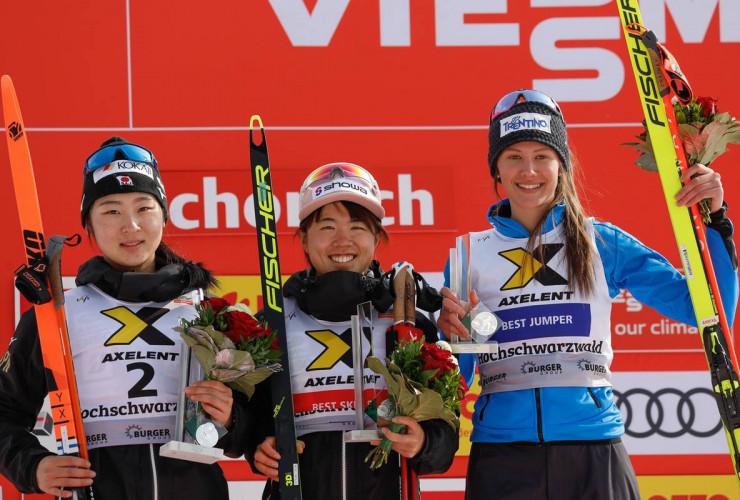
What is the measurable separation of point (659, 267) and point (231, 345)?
4.62ft

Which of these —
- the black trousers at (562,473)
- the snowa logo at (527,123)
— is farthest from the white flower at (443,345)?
the snowa logo at (527,123)

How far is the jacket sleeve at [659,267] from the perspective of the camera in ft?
9.12

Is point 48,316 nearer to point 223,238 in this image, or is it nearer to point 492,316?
point 492,316

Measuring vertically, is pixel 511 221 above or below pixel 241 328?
above

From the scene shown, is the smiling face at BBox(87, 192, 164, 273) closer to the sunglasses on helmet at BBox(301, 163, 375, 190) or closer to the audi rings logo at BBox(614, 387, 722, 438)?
the sunglasses on helmet at BBox(301, 163, 375, 190)

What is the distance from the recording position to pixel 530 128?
283 centimetres

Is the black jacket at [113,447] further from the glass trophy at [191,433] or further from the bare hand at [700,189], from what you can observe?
the bare hand at [700,189]

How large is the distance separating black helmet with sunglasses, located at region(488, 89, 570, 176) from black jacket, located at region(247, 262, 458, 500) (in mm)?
648

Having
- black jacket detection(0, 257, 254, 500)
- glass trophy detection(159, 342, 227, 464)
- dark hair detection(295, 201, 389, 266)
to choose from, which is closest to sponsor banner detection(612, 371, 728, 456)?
dark hair detection(295, 201, 389, 266)

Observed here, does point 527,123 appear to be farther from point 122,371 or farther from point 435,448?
point 122,371

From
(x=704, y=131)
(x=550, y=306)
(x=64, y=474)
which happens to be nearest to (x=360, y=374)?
(x=550, y=306)

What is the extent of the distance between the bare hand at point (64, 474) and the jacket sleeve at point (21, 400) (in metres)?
0.07

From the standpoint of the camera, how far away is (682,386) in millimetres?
4215

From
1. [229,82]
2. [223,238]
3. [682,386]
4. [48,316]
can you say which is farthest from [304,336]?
[682,386]
